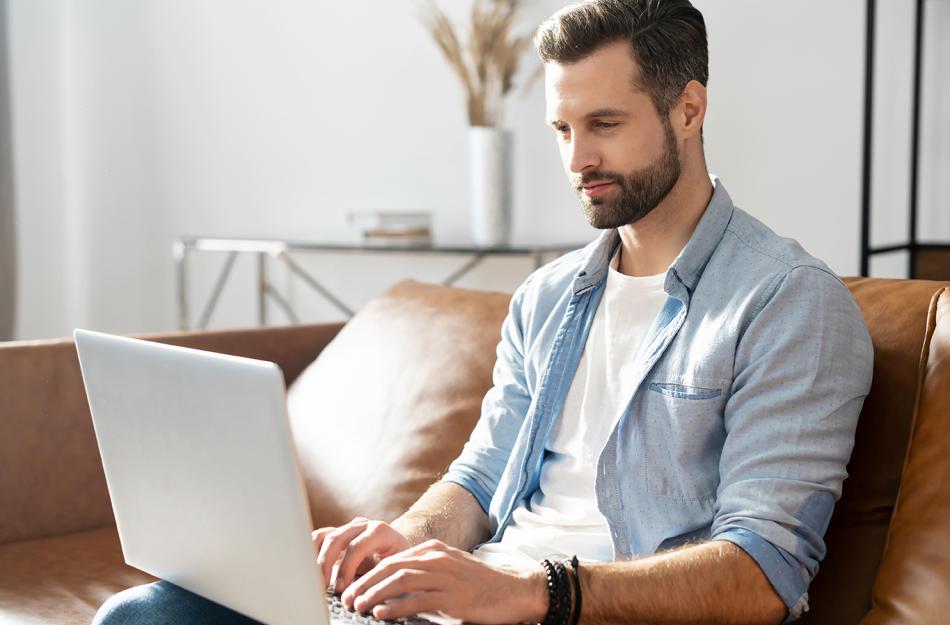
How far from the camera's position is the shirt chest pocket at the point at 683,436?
131 centimetres

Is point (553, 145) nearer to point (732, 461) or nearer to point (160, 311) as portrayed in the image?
point (160, 311)

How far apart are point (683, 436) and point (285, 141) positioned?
9.32ft

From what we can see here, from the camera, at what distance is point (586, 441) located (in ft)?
4.77

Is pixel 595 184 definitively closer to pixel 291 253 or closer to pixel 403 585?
pixel 403 585

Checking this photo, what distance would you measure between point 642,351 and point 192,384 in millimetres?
568

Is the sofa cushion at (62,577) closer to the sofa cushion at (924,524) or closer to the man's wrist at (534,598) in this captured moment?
the man's wrist at (534,598)

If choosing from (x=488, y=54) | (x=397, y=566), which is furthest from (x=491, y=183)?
(x=397, y=566)

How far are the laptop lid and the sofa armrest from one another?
0.83 meters

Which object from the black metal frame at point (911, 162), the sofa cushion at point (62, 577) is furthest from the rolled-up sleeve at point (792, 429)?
the black metal frame at point (911, 162)

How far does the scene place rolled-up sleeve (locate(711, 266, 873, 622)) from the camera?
1.21m

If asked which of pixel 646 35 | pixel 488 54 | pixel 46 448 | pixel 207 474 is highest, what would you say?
pixel 488 54

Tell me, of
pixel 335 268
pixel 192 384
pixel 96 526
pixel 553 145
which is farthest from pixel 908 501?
pixel 335 268

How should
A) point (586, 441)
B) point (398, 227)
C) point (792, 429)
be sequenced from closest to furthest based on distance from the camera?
point (792, 429) → point (586, 441) → point (398, 227)

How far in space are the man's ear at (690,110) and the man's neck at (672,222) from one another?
0.05 m
